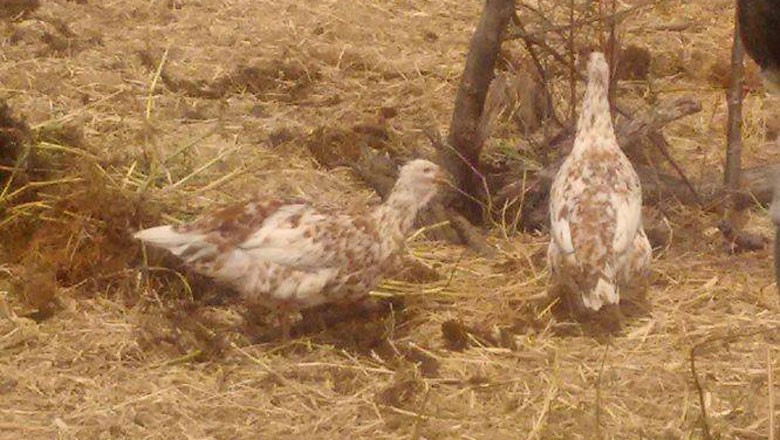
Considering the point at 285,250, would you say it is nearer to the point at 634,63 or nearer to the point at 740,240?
the point at 740,240

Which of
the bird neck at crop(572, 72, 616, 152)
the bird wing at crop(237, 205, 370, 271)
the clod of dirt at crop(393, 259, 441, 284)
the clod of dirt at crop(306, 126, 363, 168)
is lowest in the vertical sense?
the clod of dirt at crop(393, 259, 441, 284)

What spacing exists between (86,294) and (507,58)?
10.6 feet

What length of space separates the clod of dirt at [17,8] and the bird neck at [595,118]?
3858 mm

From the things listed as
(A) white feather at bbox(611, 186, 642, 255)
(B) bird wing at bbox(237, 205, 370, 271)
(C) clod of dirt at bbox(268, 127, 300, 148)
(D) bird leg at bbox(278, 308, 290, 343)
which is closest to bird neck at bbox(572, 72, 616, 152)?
(A) white feather at bbox(611, 186, 642, 255)

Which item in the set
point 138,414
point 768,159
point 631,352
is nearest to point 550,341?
point 631,352

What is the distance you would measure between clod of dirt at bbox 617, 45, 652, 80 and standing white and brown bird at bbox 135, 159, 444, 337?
3.49m

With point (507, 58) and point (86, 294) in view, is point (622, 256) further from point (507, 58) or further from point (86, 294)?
point (507, 58)

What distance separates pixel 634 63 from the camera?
8625mm

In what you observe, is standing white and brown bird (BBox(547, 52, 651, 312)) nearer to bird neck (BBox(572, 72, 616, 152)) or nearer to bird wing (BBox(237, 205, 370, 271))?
bird neck (BBox(572, 72, 616, 152))

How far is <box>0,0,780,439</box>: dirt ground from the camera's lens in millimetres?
4832

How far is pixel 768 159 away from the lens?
7.46 m

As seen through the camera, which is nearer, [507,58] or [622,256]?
[622,256]

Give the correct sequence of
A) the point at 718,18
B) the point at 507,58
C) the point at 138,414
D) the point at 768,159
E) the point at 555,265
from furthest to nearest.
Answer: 1. the point at 718,18
2. the point at 507,58
3. the point at 768,159
4. the point at 555,265
5. the point at 138,414

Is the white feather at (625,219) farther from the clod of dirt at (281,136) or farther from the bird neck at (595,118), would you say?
the clod of dirt at (281,136)
